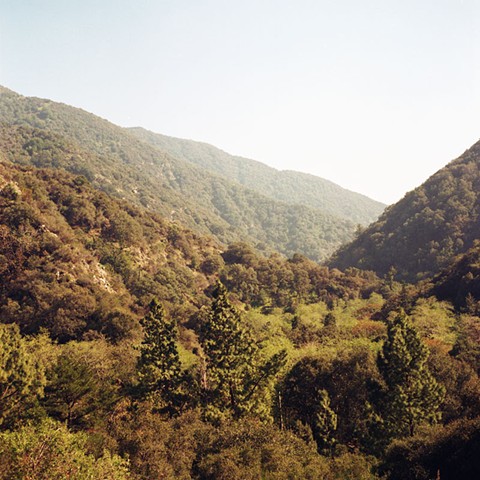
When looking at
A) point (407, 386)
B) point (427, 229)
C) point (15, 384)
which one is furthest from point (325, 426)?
point (427, 229)

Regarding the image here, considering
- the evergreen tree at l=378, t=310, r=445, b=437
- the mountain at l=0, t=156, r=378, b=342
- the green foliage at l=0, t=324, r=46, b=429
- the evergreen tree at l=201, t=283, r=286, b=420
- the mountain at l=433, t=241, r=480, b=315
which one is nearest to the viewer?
the green foliage at l=0, t=324, r=46, b=429

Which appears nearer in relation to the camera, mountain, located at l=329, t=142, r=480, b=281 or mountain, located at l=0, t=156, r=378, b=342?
mountain, located at l=0, t=156, r=378, b=342

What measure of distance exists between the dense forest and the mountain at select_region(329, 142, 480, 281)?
119 ft

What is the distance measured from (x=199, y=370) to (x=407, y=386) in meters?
19.4

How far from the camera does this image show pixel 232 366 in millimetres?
34812

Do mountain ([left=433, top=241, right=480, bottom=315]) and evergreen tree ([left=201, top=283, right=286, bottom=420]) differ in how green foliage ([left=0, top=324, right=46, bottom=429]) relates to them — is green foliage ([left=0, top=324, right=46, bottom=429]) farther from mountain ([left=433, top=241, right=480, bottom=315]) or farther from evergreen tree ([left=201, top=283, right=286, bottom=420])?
mountain ([left=433, top=241, right=480, bottom=315])

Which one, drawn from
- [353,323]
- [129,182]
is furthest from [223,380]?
[129,182]

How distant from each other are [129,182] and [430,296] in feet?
519

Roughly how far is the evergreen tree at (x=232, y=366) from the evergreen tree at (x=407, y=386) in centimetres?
920

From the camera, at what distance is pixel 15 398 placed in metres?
25.3

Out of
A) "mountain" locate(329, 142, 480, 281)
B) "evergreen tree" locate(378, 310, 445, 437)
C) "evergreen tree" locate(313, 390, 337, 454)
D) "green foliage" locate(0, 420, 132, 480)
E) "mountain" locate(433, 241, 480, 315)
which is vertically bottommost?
"evergreen tree" locate(313, 390, 337, 454)

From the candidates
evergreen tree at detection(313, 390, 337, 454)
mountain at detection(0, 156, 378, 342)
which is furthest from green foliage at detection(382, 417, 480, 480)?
mountain at detection(0, 156, 378, 342)

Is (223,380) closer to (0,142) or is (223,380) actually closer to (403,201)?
(403,201)

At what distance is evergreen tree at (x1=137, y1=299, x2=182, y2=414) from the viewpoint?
34938 millimetres
